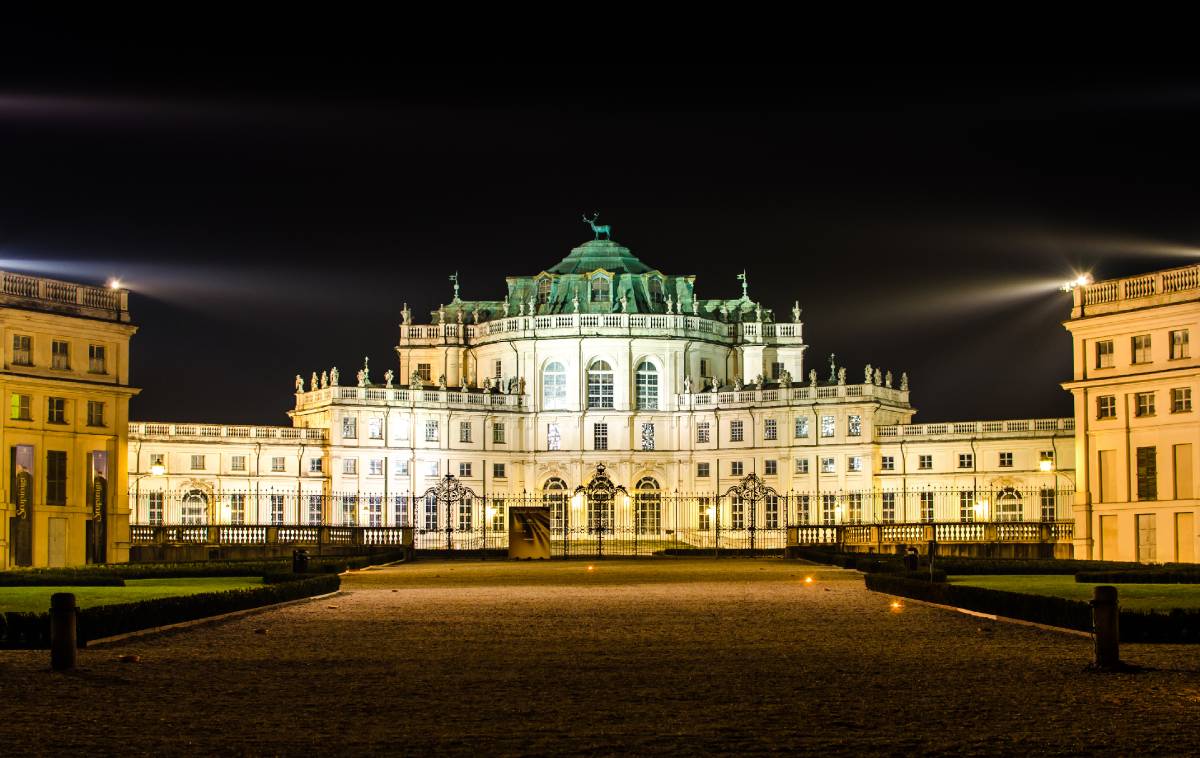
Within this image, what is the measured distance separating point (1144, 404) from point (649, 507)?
169ft

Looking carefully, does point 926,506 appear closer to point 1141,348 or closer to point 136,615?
point 1141,348

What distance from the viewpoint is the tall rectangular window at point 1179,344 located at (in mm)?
60156

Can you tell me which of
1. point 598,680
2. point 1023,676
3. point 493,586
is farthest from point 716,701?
point 493,586

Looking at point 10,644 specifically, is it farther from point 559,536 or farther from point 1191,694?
point 559,536

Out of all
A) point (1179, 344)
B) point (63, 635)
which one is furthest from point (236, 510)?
point (63, 635)

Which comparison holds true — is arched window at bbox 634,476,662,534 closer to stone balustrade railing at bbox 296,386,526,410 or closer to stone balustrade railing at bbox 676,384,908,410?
stone balustrade railing at bbox 676,384,908,410

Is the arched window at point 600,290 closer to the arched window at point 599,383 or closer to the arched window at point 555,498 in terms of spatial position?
the arched window at point 599,383

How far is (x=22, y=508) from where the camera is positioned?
55.8 m

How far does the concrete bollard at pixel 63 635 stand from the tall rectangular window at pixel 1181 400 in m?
45.8

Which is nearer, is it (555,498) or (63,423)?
(63,423)

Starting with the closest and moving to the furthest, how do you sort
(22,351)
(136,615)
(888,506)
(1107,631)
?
(1107,631) < (136,615) < (22,351) < (888,506)

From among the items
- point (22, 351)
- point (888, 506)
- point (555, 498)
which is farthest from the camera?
point (555, 498)

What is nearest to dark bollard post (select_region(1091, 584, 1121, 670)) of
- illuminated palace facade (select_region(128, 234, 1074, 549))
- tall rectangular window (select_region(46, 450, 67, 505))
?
tall rectangular window (select_region(46, 450, 67, 505))

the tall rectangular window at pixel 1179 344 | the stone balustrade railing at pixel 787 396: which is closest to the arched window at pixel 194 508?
the stone balustrade railing at pixel 787 396
